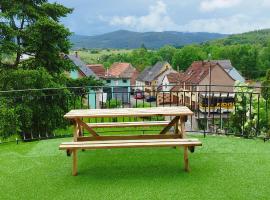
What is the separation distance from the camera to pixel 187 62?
9925 cm

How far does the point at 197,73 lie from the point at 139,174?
49.5 m

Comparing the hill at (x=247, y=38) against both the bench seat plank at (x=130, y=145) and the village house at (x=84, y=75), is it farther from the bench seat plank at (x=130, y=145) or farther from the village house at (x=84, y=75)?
the bench seat plank at (x=130, y=145)

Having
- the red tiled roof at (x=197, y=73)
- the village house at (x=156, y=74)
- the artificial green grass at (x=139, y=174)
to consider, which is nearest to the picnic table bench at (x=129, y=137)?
the artificial green grass at (x=139, y=174)

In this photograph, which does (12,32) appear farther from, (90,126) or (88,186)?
(88,186)

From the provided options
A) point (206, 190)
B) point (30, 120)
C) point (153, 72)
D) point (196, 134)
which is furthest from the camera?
point (153, 72)

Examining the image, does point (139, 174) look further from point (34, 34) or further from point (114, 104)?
point (114, 104)

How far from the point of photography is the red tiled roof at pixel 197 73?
51.0m

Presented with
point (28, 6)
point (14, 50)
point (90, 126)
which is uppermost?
point (28, 6)

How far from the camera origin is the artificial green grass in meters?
4.71

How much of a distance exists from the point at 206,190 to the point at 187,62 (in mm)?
95888

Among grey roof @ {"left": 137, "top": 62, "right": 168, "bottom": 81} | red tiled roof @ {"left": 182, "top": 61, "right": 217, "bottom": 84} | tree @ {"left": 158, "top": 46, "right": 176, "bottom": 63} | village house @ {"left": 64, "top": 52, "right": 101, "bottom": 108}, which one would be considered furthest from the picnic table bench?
tree @ {"left": 158, "top": 46, "right": 176, "bottom": 63}

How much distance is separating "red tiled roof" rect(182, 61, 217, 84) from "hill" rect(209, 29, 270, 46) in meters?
86.5

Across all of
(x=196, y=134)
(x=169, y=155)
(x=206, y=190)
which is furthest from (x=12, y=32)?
(x=206, y=190)

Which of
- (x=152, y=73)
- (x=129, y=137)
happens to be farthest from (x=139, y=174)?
(x=152, y=73)
